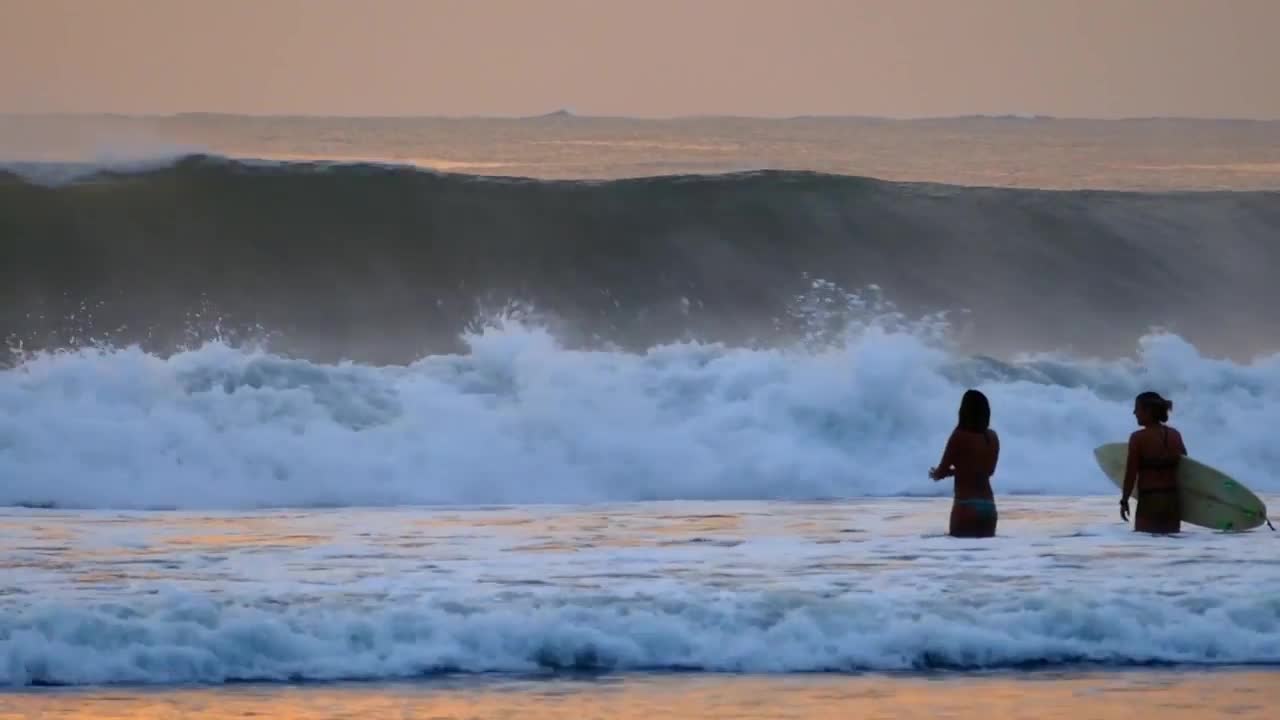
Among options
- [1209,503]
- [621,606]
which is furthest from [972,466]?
[621,606]

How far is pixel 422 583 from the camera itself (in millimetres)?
9555

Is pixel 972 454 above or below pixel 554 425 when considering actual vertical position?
below

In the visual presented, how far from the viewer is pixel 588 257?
67.2 ft

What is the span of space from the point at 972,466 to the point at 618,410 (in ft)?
15.0

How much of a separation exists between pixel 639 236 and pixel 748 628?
494 inches

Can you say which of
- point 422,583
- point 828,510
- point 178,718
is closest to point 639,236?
point 828,510

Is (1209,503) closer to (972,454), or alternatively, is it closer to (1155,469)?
(1155,469)

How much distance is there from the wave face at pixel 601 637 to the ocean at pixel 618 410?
0.02 m

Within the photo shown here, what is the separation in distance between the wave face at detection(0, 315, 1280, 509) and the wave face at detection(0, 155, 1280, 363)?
309cm

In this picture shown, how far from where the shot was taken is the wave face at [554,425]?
46.0ft

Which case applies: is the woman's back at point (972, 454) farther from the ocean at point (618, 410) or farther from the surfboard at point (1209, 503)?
the surfboard at point (1209, 503)

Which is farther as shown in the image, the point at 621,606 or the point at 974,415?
the point at 974,415

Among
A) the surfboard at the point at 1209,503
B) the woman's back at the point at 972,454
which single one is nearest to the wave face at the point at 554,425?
the surfboard at the point at 1209,503

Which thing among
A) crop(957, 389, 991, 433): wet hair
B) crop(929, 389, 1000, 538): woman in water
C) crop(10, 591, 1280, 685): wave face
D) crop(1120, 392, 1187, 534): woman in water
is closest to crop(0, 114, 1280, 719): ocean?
crop(10, 591, 1280, 685): wave face
